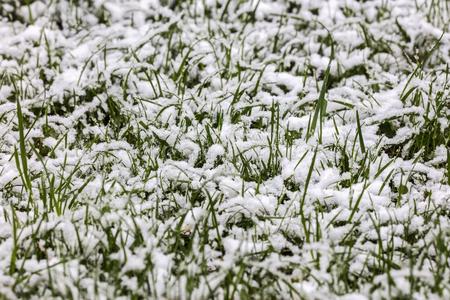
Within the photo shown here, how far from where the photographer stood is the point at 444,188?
220cm

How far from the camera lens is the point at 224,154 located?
94.3 inches

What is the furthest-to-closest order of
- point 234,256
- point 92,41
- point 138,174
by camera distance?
point 92,41
point 138,174
point 234,256

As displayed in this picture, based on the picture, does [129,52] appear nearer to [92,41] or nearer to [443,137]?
[92,41]

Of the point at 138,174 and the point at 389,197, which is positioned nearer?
the point at 389,197

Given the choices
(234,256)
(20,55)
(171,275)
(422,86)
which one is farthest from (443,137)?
(20,55)

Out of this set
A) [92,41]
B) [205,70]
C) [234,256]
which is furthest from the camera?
[92,41]

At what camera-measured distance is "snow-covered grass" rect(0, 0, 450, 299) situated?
5.65 feet

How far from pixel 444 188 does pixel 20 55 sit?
255cm

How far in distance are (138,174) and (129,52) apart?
116 cm

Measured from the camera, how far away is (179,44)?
337 cm

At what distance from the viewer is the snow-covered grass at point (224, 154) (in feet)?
5.65

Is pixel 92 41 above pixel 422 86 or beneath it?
beneath

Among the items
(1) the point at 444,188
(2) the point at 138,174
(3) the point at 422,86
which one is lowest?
(2) the point at 138,174

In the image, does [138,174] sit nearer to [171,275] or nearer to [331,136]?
[171,275]
